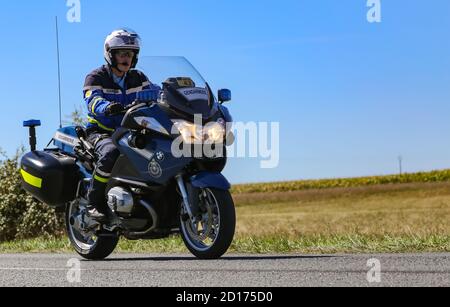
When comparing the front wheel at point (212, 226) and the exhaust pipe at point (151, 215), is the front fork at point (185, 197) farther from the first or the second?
the exhaust pipe at point (151, 215)

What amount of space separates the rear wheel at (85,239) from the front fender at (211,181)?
2178mm

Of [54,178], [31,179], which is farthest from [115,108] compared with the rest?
[31,179]

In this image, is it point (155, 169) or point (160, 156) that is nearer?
point (160, 156)

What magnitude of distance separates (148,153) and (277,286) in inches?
107

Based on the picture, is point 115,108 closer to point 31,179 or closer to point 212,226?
point 212,226

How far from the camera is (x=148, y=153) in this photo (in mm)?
8320

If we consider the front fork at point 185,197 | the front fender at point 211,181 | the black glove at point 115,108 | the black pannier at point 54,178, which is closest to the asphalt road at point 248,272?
the front fork at point 185,197

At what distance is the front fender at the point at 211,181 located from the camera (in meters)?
7.66

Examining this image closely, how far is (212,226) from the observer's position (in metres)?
7.96

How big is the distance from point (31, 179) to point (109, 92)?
73.7 inches

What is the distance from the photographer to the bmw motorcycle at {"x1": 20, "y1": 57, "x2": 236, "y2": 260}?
25.6 ft

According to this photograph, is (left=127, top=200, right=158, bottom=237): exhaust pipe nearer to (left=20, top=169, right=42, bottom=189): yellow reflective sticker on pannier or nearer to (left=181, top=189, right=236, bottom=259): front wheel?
(left=181, top=189, right=236, bottom=259): front wheel
